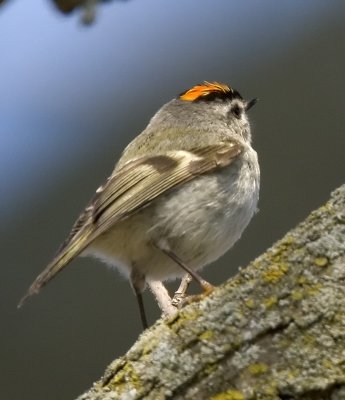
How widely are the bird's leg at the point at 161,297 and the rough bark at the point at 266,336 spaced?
0.84 metres

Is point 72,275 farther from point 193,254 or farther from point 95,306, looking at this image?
point 193,254

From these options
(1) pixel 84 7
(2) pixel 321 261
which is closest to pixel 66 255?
(1) pixel 84 7

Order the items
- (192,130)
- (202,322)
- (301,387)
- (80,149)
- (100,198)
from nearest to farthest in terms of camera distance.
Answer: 1. (301,387)
2. (202,322)
3. (100,198)
4. (192,130)
5. (80,149)

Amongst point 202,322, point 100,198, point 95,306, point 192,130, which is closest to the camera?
point 202,322

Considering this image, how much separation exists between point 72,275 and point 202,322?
2.20 m

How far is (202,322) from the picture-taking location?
69.8 inches

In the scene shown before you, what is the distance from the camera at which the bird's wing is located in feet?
9.09

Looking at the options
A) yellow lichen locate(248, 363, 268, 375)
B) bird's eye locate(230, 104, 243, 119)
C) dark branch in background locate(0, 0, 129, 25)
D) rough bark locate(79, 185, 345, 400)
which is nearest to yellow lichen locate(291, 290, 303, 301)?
rough bark locate(79, 185, 345, 400)

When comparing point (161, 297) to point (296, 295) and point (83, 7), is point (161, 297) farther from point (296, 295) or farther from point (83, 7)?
point (296, 295)

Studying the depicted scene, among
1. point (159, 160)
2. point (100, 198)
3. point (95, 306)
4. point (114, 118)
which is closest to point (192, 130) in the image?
point (159, 160)

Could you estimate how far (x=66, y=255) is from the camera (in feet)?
Result: 8.98

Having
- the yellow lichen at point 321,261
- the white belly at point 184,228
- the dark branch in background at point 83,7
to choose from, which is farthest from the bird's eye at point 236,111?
the yellow lichen at point 321,261

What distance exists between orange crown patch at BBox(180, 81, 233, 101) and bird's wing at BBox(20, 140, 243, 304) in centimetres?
41

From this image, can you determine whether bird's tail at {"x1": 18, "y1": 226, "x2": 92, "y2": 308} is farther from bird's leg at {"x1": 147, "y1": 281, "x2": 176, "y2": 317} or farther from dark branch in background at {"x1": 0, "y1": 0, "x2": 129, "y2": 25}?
dark branch in background at {"x1": 0, "y1": 0, "x2": 129, "y2": 25}
